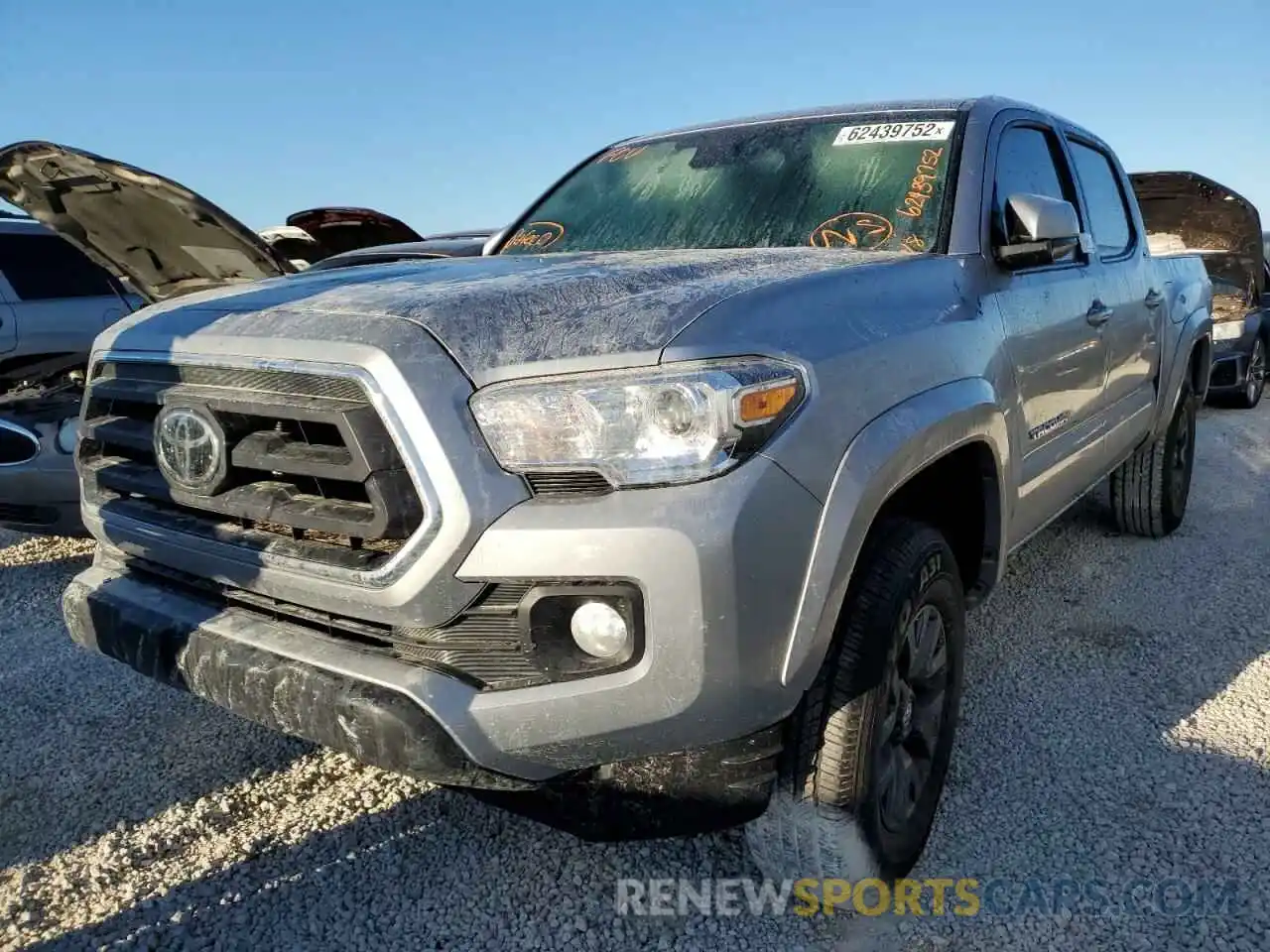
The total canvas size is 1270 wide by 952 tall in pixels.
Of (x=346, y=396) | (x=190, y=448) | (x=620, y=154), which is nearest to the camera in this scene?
(x=346, y=396)

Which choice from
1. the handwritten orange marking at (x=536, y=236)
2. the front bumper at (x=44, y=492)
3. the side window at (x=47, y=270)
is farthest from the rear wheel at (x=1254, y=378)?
the side window at (x=47, y=270)

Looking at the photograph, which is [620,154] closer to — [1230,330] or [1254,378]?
[1230,330]

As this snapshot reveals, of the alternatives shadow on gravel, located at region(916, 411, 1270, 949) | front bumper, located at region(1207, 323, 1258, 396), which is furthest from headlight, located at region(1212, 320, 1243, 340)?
shadow on gravel, located at region(916, 411, 1270, 949)

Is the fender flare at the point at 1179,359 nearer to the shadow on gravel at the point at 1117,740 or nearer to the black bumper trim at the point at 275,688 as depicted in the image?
the shadow on gravel at the point at 1117,740

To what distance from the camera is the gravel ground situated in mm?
2145

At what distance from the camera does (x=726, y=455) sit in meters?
1.71

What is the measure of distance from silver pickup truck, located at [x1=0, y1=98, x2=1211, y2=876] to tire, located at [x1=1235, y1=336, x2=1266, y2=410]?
8.07 metres

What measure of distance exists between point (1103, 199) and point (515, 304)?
3.26m

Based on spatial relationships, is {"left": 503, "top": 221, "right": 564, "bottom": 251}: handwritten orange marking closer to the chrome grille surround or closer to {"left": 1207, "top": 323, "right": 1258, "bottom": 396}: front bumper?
the chrome grille surround

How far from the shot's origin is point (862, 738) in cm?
201

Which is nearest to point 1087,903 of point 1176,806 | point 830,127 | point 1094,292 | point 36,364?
point 1176,806

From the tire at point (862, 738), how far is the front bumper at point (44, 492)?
3.73 metres

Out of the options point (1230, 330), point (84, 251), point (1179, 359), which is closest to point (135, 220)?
point (84, 251)
